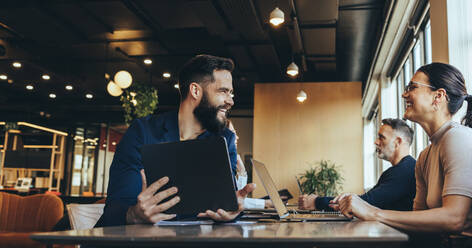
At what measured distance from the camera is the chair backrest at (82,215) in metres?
2.23

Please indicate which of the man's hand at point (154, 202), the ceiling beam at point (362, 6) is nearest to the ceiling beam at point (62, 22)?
the ceiling beam at point (362, 6)

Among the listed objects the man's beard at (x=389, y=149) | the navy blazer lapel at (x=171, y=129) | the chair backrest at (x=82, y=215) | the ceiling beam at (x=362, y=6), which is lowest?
the chair backrest at (x=82, y=215)

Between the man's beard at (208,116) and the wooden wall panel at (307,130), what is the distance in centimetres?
794

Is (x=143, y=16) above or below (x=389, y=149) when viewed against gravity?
above

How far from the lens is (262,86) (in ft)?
33.7

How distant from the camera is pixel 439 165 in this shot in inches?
73.7

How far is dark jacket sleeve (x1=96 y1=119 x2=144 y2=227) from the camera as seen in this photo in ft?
5.22

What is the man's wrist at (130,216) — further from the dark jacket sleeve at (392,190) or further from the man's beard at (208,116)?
the dark jacket sleeve at (392,190)

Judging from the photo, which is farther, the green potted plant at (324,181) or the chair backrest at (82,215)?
the green potted plant at (324,181)

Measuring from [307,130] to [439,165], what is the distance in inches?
316

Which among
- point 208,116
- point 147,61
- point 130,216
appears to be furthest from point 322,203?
point 147,61

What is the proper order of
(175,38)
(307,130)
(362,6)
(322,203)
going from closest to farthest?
(322,203), (362,6), (175,38), (307,130)

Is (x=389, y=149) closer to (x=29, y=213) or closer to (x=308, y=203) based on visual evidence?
(x=308, y=203)

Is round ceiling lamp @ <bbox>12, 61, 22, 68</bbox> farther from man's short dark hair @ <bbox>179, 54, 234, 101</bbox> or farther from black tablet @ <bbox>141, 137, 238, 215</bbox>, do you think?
black tablet @ <bbox>141, 137, 238, 215</bbox>
